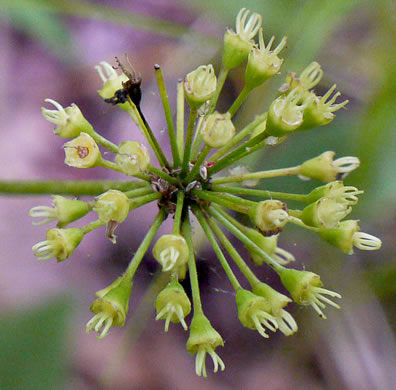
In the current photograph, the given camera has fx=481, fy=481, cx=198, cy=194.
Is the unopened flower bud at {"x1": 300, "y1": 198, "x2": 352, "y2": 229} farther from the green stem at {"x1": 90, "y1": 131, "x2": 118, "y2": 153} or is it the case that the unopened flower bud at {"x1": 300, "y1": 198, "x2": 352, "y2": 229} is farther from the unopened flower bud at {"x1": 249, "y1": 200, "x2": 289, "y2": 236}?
the green stem at {"x1": 90, "y1": 131, "x2": 118, "y2": 153}

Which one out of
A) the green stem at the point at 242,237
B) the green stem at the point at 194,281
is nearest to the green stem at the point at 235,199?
the green stem at the point at 242,237

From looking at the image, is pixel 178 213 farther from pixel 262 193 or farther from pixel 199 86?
pixel 199 86

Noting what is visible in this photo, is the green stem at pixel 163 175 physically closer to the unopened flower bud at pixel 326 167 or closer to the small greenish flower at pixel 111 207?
the small greenish flower at pixel 111 207

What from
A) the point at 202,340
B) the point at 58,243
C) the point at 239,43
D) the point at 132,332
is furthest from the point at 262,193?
the point at 132,332

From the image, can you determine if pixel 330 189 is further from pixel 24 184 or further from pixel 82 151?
pixel 24 184

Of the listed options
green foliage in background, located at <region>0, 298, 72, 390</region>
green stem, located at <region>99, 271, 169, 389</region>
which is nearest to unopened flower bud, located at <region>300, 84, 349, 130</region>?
green foliage in background, located at <region>0, 298, 72, 390</region>

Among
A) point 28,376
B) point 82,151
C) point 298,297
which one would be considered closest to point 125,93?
point 82,151

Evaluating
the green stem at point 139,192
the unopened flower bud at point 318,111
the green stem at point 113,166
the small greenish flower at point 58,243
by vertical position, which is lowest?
the small greenish flower at point 58,243

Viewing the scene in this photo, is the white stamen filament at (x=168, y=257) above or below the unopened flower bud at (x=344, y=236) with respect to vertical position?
below
